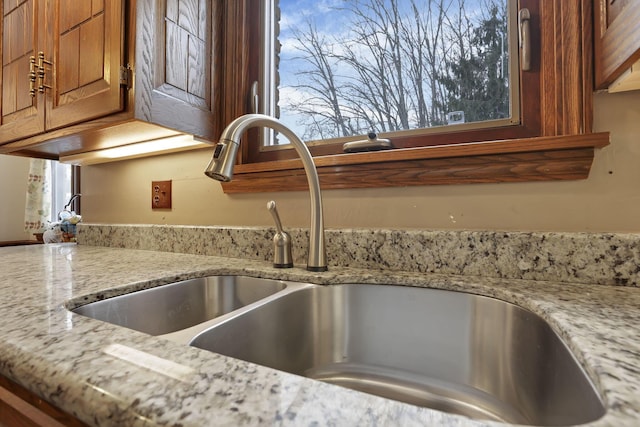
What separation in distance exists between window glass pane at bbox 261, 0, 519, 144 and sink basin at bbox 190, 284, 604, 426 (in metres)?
0.49

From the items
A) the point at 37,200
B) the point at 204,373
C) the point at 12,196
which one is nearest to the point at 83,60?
the point at 204,373

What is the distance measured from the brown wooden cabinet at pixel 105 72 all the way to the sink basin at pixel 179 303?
1.53ft

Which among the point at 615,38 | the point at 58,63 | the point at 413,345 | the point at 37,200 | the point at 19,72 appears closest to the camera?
the point at 615,38

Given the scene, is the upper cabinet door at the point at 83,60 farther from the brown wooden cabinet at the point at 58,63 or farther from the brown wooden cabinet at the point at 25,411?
the brown wooden cabinet at the point at 25,411

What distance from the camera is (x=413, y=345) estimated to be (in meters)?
0.65

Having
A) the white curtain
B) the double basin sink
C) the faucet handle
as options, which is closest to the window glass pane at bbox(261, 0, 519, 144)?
the faucet handle

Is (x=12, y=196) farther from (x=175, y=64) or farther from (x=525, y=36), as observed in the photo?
(x=525, y=36)

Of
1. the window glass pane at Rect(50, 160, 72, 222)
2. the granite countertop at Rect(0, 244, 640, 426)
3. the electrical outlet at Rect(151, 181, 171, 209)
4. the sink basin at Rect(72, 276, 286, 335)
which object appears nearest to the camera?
the granite countertop at Rect(0, 244, 640, 426)

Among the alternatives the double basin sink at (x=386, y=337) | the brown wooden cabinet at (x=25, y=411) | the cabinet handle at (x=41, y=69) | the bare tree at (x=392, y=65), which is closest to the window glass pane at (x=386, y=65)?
the bare tree at (x=392, y=65)

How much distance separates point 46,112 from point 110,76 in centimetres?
38

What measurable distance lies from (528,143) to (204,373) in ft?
2.39

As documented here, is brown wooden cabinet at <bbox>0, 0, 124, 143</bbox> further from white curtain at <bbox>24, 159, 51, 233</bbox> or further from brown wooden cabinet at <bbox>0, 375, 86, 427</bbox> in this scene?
white curtain at <bbox>24, 159, 51, 233</bbox>

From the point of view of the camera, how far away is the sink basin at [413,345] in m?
0.49

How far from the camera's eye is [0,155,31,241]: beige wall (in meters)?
2.28
